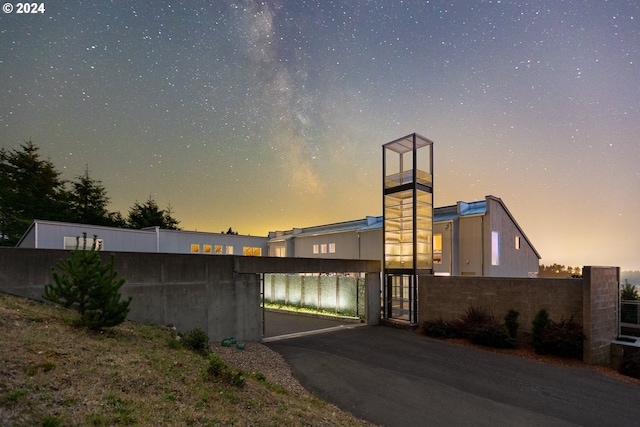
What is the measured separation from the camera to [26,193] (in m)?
32.7

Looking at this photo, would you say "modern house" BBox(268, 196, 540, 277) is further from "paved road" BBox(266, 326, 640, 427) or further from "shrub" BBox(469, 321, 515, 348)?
"paved road" BBox(266, 326, 640, 427)

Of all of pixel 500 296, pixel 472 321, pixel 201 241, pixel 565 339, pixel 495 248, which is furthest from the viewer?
pixel 201 241

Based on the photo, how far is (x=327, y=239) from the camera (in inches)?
1164

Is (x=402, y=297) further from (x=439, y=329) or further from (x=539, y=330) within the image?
(x=539, y=330)

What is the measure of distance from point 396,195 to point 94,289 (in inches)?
604

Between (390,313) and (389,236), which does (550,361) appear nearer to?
(390,313)

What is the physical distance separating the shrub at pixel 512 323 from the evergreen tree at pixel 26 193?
38563 millimetres

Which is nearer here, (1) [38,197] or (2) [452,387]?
(2) [452,387]

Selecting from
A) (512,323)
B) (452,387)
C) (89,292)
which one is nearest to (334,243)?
(512,323)

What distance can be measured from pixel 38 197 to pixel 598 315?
Answer: 146ft

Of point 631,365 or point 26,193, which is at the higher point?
point 26,193

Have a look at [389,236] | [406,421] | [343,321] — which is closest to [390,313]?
[343,321]

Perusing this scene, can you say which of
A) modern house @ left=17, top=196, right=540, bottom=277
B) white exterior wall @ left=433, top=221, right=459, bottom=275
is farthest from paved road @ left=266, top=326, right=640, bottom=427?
modern house @ left=17, top=196, right=540, bottom=277

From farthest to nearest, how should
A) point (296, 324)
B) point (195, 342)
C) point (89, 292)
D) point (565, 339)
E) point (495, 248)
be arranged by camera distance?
point (495, 248) < point (296, 324) < point (565, 339) < point (195, 342) < point (89, 292)
